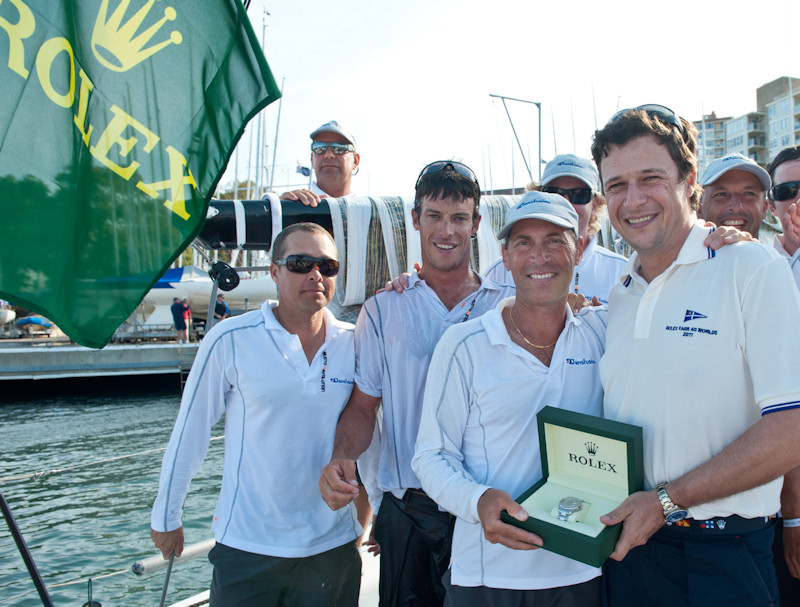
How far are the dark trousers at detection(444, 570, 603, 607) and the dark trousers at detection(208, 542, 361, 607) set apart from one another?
0.79 metres

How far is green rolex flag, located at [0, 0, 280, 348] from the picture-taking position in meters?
2.20

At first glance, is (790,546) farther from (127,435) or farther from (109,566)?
(127,435)

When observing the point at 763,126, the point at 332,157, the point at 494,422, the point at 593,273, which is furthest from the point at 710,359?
the point at 763,126

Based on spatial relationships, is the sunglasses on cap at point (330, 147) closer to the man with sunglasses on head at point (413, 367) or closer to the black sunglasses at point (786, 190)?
the man with sunglasses on head at point (413, 367)

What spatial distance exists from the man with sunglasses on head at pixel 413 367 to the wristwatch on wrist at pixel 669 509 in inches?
41.5

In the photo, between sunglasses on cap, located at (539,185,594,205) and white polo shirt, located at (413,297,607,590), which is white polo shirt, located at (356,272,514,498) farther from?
sunglasses on cap, located at (539,185,594,205)

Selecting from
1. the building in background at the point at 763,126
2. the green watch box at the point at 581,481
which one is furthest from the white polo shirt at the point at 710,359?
the building in background at the point at 763,126

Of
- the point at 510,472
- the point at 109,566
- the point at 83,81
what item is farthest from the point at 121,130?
the point at 109,566

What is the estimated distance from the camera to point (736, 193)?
3199 mm

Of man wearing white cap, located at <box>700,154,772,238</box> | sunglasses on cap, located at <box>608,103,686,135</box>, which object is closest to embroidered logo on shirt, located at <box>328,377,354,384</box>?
sunglasses on cap, located at <box>608,103,686,135</box>

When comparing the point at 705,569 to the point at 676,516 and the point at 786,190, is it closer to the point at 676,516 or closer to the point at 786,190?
the point at 676,516

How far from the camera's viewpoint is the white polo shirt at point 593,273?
320 centimetres

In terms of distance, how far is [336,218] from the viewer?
10.9ft

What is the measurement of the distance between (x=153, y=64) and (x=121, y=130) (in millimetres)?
309
